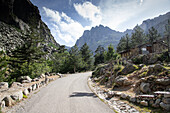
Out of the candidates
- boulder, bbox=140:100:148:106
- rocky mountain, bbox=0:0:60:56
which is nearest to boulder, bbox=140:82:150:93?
boulder, bbox=140:100:148:106

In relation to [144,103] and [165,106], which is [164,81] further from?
[144,103]

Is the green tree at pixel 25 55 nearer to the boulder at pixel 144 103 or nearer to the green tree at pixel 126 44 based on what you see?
the boulder at pixel 144 103

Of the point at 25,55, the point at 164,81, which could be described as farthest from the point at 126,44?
the point at 25,55

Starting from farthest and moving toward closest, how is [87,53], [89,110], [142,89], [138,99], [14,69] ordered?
[87,53] → [14,69] → [142,89] → [138,99] → [89,110]

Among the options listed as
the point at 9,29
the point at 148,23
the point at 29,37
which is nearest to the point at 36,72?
the point at 29,37

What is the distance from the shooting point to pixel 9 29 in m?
30.6

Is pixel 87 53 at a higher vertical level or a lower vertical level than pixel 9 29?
lower

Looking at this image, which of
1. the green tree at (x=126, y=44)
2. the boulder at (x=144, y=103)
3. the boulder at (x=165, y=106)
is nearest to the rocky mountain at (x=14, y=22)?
the boulder at (x=144, y=103)

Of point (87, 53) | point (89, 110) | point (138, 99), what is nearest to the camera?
point (89, 110)

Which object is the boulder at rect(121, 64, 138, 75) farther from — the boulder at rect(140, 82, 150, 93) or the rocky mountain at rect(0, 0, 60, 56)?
the rocky mountain at rect(0, 0, 60, 56)

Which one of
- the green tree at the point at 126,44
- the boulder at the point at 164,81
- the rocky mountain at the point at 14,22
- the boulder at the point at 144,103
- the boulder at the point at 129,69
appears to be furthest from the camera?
the green tree at the point at 126,44

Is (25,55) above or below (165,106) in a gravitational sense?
above

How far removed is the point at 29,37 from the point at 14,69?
7.55 meters

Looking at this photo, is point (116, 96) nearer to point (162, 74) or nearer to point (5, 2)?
point (162, 74)
